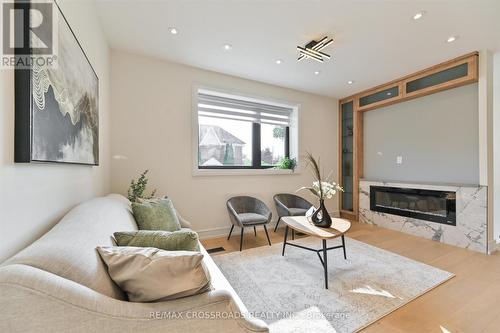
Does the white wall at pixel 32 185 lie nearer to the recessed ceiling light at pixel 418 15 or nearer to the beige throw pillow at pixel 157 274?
the beige throw pillow at pixel 157 274

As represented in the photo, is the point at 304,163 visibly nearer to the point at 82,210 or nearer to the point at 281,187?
the point at 281,187

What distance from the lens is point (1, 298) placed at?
1.89ft

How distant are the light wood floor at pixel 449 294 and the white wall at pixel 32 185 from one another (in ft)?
6.40

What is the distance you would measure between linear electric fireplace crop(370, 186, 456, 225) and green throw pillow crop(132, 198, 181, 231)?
372 cm

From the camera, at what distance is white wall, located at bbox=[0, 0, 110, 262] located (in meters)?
0.81

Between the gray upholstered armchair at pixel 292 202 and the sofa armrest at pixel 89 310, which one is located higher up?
the sofa armrest at pixel 89 310

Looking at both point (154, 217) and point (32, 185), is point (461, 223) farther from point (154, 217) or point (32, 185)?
point (32, 185)

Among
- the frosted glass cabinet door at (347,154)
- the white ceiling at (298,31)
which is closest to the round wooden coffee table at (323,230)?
the white ceiling at (298,31)

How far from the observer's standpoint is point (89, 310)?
671mm

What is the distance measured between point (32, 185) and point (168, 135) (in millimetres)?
2143

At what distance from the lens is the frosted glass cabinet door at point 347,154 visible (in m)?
4.54

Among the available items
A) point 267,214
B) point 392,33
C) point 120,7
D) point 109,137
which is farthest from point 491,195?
point 109,137

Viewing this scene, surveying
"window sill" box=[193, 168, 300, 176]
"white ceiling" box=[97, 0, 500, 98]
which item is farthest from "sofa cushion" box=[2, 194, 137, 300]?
"window sill" box=[193, 168, 300, 176]

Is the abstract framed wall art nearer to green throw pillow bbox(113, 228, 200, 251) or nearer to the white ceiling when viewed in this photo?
green throw pillow bbox(113, 228, 200, 251)
